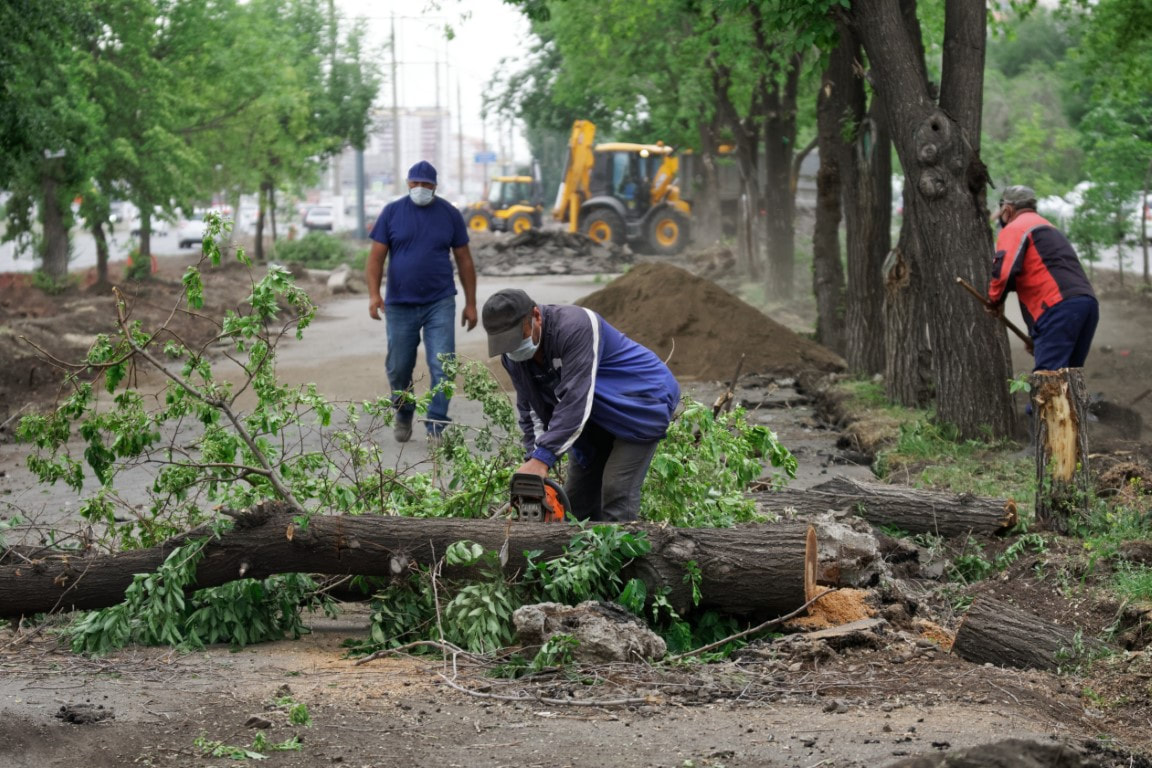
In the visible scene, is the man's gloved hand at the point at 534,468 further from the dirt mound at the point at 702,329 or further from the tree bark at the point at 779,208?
the tree bark at the point at 779,208

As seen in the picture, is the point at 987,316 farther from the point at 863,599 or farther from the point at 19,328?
the point at 19,328

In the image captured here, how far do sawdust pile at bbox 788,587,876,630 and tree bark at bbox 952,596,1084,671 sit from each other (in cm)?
45

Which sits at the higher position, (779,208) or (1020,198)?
(779,208)

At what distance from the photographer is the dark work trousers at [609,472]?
21.2 feet

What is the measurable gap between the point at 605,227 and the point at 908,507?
32867mm

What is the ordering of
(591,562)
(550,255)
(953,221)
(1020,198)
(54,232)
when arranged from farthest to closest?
(550,255) → (54,232) → (953,221) → (1020,198) → (591,562)

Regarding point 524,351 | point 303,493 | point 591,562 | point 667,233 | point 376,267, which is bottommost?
point 591,562

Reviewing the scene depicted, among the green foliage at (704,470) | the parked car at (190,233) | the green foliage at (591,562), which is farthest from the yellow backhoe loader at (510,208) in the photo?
the green foliage at (591,562)

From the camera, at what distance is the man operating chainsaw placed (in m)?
6.05

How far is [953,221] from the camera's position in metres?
10.4

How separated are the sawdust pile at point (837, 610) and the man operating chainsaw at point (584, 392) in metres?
0.96

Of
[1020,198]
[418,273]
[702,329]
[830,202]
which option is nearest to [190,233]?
[702,329]

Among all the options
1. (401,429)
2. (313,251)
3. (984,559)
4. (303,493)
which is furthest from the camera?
(313,251)

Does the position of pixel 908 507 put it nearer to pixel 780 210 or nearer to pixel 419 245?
pixel 419 245
